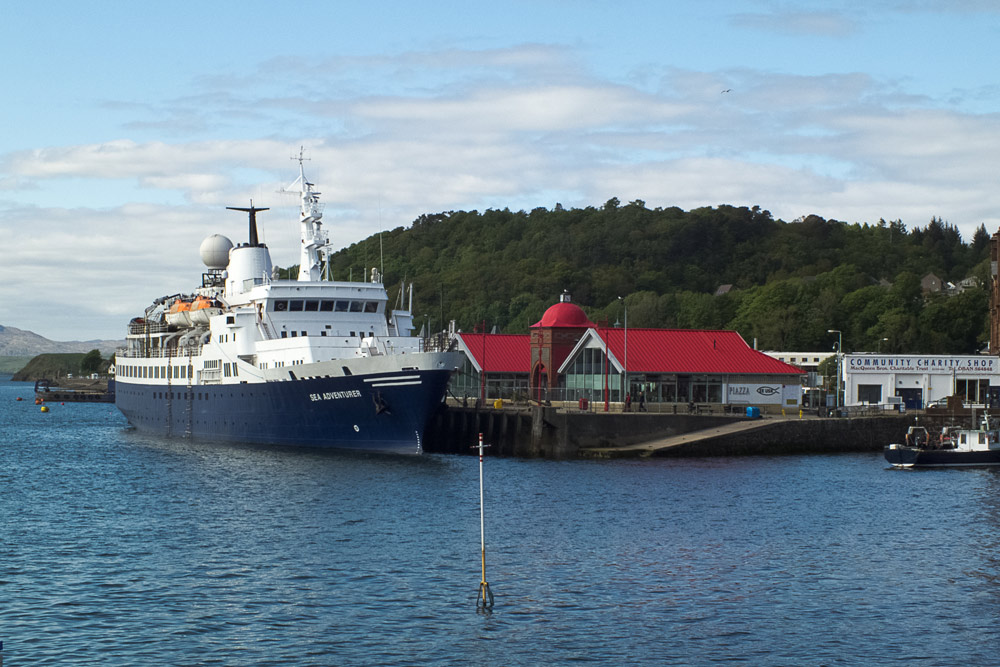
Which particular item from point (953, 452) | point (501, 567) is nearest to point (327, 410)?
point (501, 567)

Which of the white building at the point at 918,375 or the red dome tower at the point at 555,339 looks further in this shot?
the white building at the point at 918,375

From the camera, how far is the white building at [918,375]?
77.3 metres

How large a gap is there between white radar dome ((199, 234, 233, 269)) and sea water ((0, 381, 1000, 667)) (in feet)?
120

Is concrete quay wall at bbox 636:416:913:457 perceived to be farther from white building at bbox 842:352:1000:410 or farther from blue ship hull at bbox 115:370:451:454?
blue ship hull at bbox 115:370:451:454

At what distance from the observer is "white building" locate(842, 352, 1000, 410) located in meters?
77.3

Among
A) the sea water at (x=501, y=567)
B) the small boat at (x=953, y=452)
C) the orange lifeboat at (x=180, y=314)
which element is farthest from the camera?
the orange lifeboat at (x=180, y=314)

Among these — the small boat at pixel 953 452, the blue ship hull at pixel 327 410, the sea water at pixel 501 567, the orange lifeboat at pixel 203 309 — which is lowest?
the sea water at pixel 501 567

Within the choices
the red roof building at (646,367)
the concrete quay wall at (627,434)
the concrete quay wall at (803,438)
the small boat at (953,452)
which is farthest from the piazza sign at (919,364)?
the small boat at (953,452)

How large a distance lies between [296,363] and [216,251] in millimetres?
28926

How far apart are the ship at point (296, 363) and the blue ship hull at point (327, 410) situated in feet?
0.20

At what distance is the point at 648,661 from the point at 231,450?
4446 centimetres

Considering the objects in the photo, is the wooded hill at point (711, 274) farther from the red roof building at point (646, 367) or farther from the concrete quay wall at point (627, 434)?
the concrete quay wall at point (627, 434)

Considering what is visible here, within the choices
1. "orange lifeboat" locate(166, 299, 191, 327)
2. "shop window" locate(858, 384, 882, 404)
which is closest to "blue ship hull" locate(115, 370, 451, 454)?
"orange lifeboat" locate(166, 299, 191, 327)

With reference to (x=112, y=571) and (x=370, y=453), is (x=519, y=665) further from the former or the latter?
(x=370, y=453)
